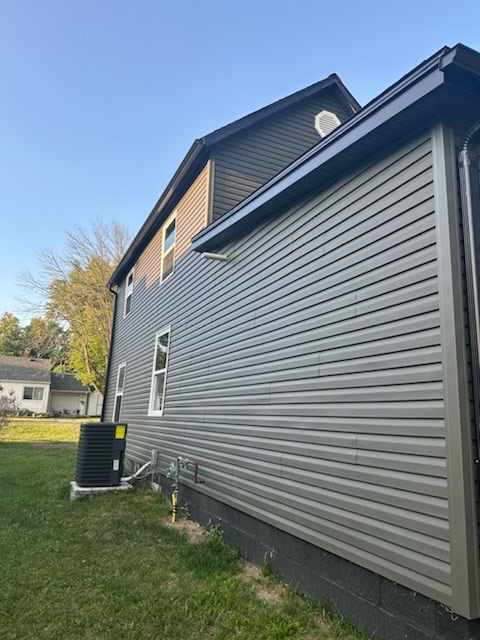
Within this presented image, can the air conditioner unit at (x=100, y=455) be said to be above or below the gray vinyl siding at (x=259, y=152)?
below

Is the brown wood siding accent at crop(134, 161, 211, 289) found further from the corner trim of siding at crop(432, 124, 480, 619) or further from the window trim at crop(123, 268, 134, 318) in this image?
the corner trim of siding at crop(432, 124, 480, 619)

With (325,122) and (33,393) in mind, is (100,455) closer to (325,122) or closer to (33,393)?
(325,122)

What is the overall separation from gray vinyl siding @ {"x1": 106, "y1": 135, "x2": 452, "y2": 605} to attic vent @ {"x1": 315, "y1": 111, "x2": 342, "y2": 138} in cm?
389

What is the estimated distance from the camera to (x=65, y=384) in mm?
35688

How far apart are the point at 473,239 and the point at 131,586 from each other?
3568 millimetres

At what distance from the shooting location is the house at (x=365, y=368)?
2.20 metres

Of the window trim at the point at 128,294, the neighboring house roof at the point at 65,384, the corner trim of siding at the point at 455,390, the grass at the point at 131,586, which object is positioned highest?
the window trim at the point at 128,294

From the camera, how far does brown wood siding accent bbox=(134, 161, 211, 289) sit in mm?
6527

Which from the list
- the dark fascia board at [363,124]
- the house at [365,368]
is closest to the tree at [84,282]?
the house at [365,368]

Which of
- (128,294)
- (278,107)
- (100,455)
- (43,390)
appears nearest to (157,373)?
(100,455)

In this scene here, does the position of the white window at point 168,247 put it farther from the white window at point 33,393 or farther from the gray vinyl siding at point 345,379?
the white window at point 33,393

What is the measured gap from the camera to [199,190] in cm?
679

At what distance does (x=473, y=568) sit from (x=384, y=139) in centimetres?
262

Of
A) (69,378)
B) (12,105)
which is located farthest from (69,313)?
(12,105)
